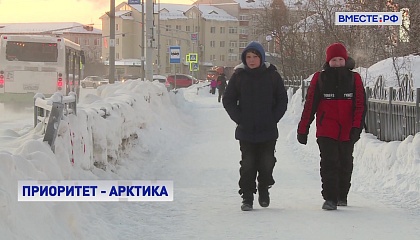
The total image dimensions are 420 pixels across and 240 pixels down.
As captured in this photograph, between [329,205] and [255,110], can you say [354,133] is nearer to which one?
[329,205]

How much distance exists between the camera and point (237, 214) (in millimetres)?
7168

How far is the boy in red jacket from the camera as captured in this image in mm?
7320

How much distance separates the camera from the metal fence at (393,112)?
974cm

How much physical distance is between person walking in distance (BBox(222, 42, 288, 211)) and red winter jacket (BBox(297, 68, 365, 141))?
442mm

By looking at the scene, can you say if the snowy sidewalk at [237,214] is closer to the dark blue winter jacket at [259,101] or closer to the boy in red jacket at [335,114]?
the boy in red jacket at [335,114]

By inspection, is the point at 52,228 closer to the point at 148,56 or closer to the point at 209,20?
the point at 148,56

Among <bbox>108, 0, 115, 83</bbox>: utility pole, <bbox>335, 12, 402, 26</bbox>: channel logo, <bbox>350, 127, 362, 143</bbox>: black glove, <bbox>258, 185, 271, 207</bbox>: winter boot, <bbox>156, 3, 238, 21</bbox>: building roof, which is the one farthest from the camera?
<bbox>156, 3, 238, 21</bbox>: building roof

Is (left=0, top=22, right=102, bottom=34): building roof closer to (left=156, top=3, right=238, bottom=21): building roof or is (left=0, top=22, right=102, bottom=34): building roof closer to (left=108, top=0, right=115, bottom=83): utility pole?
(left=156, top=3, right=238, bottom=21): building roof

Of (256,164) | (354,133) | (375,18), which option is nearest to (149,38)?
(375,18)

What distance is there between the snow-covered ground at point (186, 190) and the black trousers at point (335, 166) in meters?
0.27

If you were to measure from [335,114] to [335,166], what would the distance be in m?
0.58

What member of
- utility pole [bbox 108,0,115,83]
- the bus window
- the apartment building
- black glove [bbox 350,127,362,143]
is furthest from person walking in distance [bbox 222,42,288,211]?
the apartment building

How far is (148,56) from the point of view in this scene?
75.1 feet

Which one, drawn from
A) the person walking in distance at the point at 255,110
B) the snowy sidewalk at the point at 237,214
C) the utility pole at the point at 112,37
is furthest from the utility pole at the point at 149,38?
the person walking in distance at the point at 255,110
